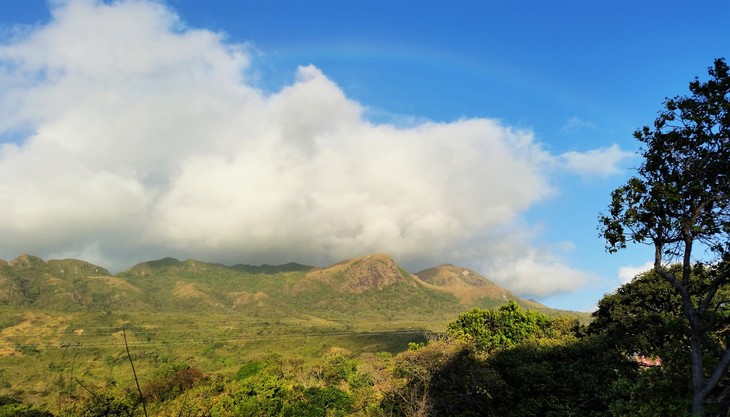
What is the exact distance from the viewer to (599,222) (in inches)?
600

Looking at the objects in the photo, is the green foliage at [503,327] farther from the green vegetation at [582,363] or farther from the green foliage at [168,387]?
the green foliage at [168,387]

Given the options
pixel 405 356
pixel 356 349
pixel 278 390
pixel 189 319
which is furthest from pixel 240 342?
pixel 405 356

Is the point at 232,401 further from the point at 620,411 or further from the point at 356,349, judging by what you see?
the point at 356,349

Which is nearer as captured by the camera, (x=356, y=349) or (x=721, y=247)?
(x=721, y=247)

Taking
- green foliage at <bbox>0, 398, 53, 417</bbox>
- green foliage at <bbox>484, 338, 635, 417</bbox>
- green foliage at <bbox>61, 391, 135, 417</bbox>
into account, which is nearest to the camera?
green foliage at <bbox>484, 338, 635, 417</bbox>

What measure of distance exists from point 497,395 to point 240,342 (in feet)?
413

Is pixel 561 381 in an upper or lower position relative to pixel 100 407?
upper

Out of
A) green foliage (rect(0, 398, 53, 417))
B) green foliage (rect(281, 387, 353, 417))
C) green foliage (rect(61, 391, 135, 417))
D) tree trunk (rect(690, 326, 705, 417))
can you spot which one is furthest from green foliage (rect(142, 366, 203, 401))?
tree trunk (rect(690, 326, 705, 417))

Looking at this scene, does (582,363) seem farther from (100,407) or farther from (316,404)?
(100,407)

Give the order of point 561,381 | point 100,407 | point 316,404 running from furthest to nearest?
point 316,404 → point 100,407 → point 561,381

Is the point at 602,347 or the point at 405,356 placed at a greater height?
the point at 602,347

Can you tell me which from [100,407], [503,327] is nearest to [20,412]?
[100,407]

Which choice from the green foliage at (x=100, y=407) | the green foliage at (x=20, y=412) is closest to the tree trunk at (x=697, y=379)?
the green foliage at (x=100, y=407)

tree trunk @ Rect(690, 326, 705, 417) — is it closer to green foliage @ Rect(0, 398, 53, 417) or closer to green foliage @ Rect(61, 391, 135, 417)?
green foliage @ Rect(61, 391, 135, 417)
